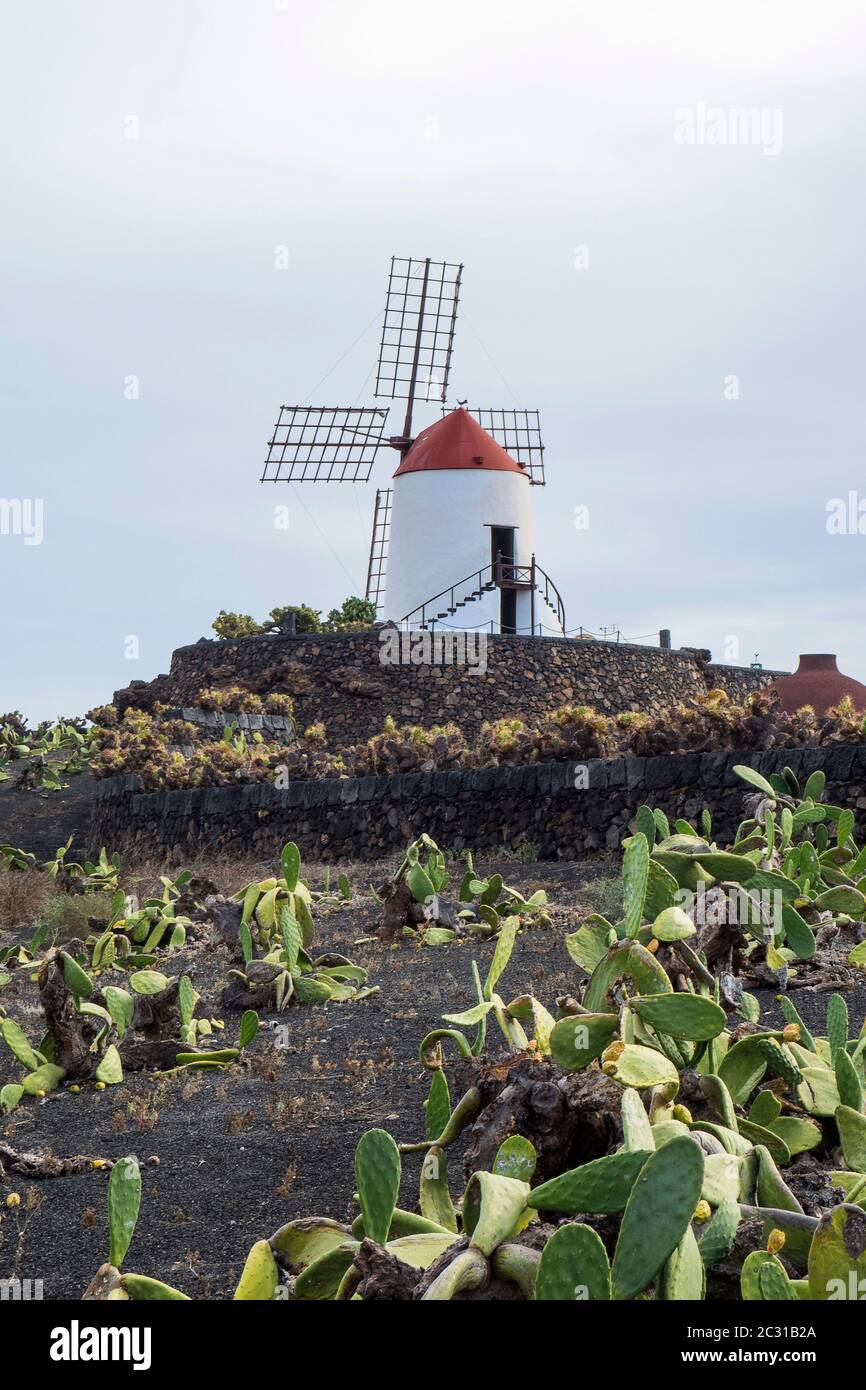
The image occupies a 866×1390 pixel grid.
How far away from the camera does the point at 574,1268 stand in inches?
83.7

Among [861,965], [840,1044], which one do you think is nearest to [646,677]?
[861,965]

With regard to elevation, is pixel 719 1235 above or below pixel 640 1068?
below

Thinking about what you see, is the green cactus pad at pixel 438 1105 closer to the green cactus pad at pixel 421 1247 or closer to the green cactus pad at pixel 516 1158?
the green cactus pad at pixel 516 1158

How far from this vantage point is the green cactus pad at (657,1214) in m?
2.18

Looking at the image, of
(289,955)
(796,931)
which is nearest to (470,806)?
(289,955)

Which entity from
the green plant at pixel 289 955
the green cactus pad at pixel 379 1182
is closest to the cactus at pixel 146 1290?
the green cactus pad at pixel 379 1182

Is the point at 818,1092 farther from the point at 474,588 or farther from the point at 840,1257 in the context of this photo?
the point at 474,588

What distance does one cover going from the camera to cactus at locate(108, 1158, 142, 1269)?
2.71 meters

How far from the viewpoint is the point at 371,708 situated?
25.9 meters

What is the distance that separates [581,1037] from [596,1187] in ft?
2.44

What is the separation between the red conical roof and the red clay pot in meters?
9.34

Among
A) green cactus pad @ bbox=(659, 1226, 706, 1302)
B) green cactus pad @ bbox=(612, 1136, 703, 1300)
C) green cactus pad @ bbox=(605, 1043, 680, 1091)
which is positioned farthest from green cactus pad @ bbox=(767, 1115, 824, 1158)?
green cactus pad @ bbox=(612, 1136, 703, 1300)

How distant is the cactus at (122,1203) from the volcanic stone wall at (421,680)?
72.2 ft
